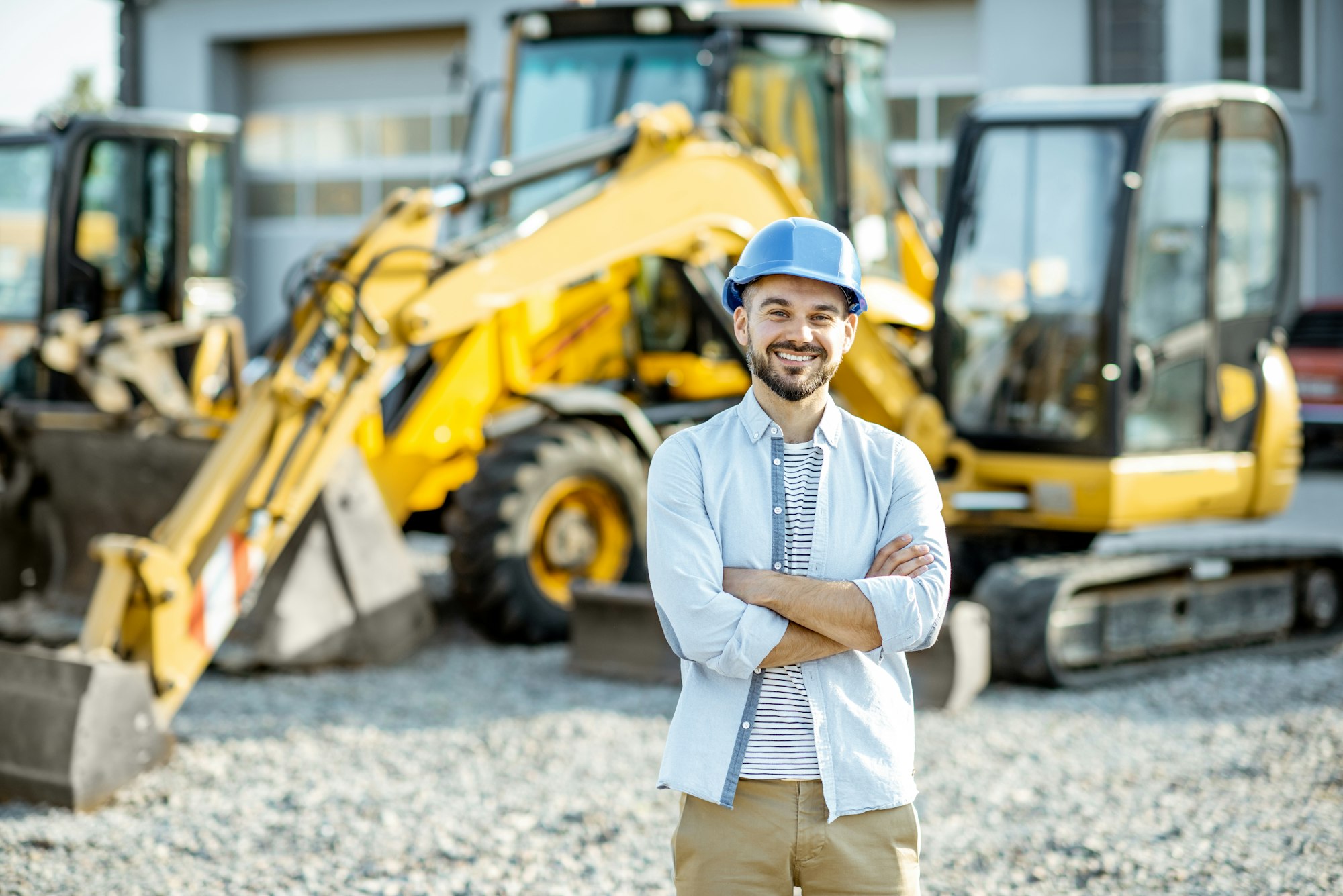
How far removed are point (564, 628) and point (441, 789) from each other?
224cm

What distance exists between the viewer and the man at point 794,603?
265 cm

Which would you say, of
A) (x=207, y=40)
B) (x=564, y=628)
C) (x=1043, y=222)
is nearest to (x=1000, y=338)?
(x=1043, y=222)

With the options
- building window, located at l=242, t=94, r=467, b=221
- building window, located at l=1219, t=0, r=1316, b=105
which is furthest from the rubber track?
building window, located at l=242, t=94, r=467, b=221

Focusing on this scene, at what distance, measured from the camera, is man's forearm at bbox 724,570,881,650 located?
266 cm

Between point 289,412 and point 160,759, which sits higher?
point 289,412

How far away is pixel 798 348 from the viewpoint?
2.72 metres

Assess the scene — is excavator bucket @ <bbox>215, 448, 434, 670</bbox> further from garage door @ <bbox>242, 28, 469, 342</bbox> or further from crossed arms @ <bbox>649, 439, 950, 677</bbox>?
garage door @ <bbox>242, 28, 469, 342</bbox>

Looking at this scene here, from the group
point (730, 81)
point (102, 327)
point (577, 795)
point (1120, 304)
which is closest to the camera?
point (577, 795)

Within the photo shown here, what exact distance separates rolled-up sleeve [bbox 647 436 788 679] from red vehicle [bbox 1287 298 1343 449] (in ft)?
44.6

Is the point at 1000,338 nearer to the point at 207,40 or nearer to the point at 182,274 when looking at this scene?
the point at 182,274

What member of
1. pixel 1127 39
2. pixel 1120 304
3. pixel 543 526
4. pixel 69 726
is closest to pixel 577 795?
pixel 69 726

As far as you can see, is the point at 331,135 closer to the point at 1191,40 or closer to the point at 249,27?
the point at 249,27

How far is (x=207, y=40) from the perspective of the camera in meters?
21.0

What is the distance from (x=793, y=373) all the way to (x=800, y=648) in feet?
1.49
